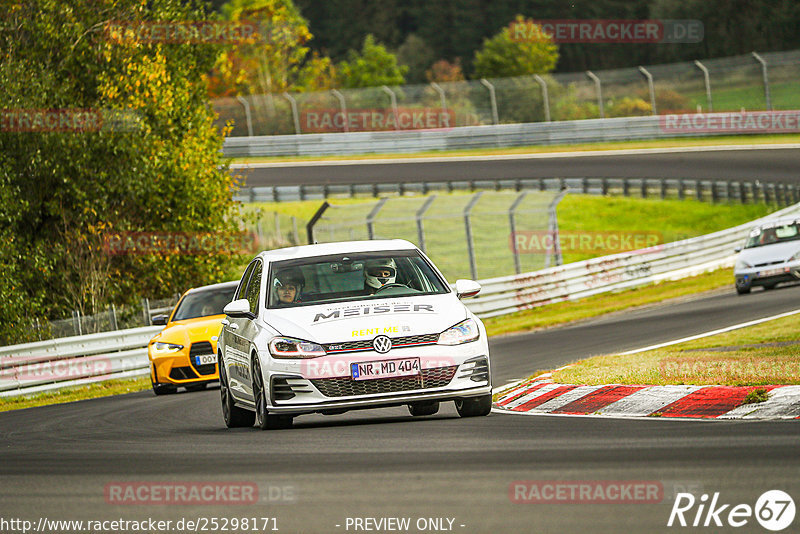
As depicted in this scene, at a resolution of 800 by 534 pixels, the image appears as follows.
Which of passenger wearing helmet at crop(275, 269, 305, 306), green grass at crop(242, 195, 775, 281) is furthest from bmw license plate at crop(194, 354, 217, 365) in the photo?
green grass at crop(242, 195, 775, 281)

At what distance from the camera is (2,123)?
2431 cm

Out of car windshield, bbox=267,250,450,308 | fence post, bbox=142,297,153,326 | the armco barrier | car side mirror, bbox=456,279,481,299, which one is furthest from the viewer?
fence post, bbox=142,297,153,326

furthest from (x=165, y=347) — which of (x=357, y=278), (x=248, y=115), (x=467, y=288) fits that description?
(x=248, y=115)

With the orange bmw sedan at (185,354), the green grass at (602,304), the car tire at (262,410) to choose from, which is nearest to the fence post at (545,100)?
the green grass at (602,304)

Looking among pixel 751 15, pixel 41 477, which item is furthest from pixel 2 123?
pixel 751 15

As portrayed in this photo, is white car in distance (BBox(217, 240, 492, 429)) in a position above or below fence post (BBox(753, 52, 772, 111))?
above

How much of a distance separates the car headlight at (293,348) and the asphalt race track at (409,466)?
62 cm

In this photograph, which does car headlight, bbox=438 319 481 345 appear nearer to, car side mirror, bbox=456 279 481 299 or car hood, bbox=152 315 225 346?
car side mirror, bbox=456 279 481 299

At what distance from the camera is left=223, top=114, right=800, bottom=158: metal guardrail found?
178 ft

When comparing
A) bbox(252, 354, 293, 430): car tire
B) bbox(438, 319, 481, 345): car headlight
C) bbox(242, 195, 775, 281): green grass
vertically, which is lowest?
bbox(242, 195, 775, 281): green grass

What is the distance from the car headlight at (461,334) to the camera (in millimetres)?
10008

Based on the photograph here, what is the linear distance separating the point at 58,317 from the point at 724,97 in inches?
1316

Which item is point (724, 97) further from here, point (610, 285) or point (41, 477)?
point (41, 477)

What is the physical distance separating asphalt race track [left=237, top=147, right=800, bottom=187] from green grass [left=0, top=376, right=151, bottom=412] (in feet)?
90.4
